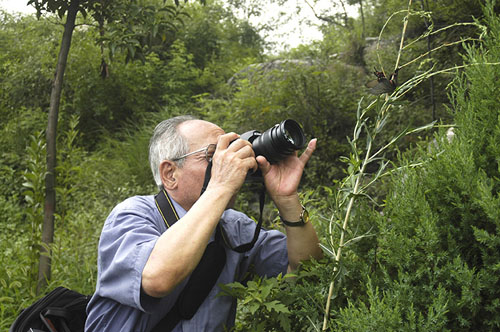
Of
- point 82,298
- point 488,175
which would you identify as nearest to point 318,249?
point 488,175

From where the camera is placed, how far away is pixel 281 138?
5.38 ft

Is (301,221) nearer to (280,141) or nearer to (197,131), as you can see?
(280,141)

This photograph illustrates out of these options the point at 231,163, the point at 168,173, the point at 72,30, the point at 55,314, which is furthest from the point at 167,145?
the point at 72,30

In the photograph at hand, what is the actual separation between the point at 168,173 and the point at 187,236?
1.74ft

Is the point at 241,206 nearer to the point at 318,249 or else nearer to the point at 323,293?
the point at 318,249

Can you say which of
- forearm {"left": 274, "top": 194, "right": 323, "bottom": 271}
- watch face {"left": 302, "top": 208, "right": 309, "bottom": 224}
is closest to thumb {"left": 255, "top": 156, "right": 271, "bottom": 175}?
forearm {"left": 274, "top": 194, "right": 323, "bottom": 271}

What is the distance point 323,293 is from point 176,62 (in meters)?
7.94

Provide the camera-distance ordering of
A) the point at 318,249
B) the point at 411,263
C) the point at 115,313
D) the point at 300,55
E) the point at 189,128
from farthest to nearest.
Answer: the point at 300,55 < the point at 189,128 < the point at 318,249 < the point at 115,313 < the point at 411,263

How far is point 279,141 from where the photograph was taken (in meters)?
1.65

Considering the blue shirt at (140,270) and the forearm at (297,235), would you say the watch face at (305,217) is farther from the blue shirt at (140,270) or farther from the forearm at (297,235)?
the blue shirt at (140,270)

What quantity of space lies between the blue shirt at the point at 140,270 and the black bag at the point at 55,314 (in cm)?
18

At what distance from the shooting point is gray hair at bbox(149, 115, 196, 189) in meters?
1.85

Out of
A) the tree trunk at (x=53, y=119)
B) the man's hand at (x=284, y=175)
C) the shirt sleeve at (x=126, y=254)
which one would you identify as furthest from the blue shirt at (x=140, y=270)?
the tree trunk at (x=53, y=119)

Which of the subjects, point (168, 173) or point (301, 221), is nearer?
point (301, 221)
